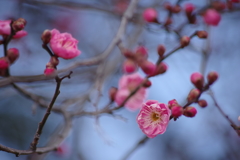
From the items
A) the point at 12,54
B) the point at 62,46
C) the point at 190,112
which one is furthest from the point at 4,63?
the point at 190,112

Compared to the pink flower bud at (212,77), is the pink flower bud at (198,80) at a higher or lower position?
lower

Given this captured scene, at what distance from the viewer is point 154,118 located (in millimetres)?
1502

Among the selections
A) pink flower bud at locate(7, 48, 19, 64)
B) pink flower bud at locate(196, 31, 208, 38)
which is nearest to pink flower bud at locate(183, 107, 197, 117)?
pink flower bud at locate(196, 31, 208, 38)

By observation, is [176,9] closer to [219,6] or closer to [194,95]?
[219,6]

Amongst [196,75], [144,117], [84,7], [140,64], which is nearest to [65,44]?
[140,64]

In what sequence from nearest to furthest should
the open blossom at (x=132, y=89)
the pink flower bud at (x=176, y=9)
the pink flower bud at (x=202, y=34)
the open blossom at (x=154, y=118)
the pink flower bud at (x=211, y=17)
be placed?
1. the open blossom at (x=154, y=118)
2. the pink flower bud at (x=202, y=34)
3. the open blossom at (x=132, y=89)
4. the pink flower bud at (x=176, y=9)
5. the pink flower bud at (x=211, y=17)

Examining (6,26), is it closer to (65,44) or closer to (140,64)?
(65,44)

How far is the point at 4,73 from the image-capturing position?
140 centimetres

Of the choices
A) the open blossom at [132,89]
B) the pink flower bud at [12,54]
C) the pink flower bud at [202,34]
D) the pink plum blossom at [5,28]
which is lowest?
the open blossom at [132,89]

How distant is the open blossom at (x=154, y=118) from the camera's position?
1453 millimetres

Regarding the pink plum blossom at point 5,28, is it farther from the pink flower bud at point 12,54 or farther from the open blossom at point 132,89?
the open blossom at point 132,89

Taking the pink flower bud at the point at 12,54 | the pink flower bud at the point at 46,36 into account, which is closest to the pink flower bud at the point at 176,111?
the pink flower bud at the point at 46,36

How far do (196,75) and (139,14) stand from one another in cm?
200

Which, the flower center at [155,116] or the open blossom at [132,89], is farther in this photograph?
the open blossom at [132,89]
